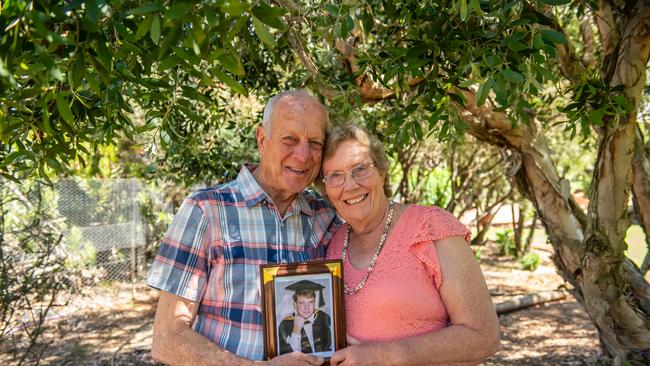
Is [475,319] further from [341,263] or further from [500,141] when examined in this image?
[500,141]

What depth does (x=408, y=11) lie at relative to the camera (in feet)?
9.50

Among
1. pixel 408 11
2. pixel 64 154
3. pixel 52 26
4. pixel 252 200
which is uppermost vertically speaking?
pixel 408 11

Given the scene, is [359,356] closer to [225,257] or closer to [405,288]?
[405,288]

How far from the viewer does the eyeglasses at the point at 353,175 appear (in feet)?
9.03

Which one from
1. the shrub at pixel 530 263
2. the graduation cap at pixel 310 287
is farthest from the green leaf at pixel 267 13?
the shrub at pixel 530 263

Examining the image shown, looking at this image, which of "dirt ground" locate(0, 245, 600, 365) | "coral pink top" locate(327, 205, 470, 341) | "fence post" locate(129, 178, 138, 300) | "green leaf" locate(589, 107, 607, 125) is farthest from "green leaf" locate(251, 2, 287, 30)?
"fence post" locate(129, 178, 138, 300)

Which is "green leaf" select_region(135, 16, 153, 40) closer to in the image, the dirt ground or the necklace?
the necklace

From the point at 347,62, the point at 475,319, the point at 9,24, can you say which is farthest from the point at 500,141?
the point at 9,24

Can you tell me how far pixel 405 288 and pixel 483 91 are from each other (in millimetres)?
882

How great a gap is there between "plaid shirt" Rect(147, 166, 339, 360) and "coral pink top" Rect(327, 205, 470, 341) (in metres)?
0.37

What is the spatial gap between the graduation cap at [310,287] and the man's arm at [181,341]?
338 millimetres

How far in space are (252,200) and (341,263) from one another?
52 cm

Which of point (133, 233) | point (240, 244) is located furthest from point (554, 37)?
point (133, 233)

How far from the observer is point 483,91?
2.17 meters
